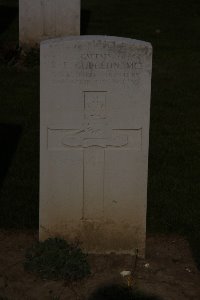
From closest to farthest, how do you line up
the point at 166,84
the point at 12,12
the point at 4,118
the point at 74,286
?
the point at 74,286 < the point at 4,118 < the point at 166,84 < the point at 12,12

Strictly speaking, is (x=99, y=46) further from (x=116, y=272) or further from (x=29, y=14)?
(x=29, y=14)

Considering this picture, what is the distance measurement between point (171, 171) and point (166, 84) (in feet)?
15.0

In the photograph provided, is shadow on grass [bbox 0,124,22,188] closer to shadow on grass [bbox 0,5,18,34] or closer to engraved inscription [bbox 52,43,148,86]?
engraved inscription [bbox 52,43,148,86]

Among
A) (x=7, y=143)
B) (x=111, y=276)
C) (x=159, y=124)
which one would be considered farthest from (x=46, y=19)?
(x=111, y=276)

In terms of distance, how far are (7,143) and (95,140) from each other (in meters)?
3.89

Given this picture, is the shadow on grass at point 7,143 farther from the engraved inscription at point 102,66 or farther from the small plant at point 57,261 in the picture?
the engraved inscription at point 102,66

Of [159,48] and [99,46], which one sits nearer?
[99,46]

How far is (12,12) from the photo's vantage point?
20844 millimetres

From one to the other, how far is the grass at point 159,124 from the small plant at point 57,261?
3.44 feet

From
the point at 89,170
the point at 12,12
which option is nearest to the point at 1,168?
the point at 89,170

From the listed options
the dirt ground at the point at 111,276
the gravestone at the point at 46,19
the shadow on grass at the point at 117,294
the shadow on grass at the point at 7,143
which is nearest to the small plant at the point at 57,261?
the dirt ground at the point at 111,276

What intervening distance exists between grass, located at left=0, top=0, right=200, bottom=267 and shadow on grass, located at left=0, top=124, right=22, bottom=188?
53 mm

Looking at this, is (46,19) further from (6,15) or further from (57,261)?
(57,261)

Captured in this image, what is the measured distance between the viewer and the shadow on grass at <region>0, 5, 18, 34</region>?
18.4 m
